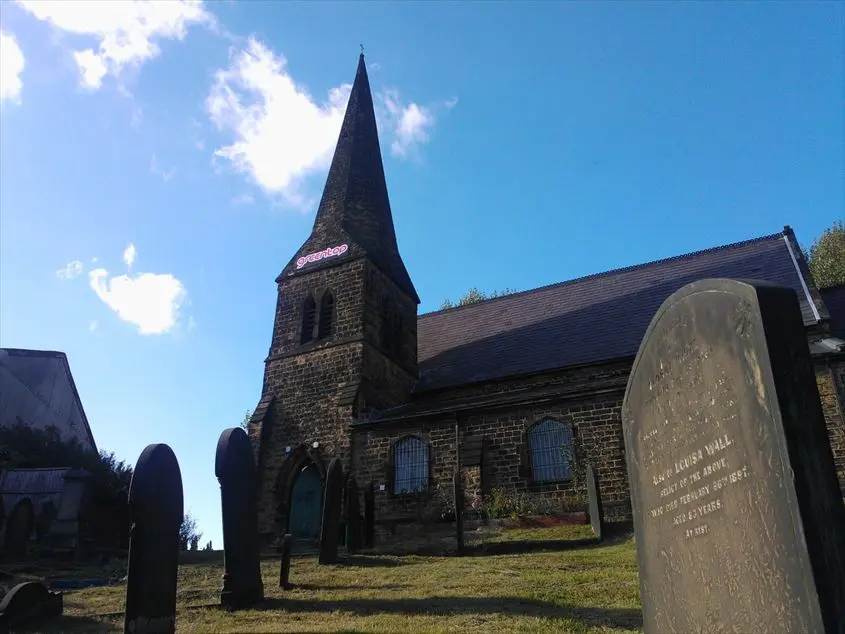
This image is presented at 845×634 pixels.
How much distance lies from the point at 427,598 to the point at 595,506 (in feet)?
22.5

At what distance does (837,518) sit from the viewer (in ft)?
8.55

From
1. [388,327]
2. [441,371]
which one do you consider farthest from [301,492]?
[388,327]

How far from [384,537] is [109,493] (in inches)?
395

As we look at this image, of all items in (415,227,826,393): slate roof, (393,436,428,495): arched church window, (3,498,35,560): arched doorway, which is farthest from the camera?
(415,227,826,393): slate roof

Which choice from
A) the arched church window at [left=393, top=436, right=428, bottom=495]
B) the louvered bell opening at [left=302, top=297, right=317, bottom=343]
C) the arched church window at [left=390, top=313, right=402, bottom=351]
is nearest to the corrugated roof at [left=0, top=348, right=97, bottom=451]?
the louvered bell opening at [left=302, top=297, right=317, bottom=343]

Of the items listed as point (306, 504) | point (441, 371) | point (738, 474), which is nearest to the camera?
point (738, 474)

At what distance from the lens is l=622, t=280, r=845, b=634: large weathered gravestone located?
2602mm

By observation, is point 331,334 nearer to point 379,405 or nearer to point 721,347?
point 379,405

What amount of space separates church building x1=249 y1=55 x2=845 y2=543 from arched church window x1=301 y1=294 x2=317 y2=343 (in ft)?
0.14

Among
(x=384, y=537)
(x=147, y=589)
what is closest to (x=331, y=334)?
(x=384, y=537)

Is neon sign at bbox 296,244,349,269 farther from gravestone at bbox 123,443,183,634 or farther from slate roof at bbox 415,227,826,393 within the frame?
gravestone at bbox 123,443,183,634

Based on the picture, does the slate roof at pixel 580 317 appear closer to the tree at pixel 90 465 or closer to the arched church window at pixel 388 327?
the arched church window at pixel 388 327

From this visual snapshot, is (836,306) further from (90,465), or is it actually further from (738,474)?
(90,465)

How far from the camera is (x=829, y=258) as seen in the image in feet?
108
